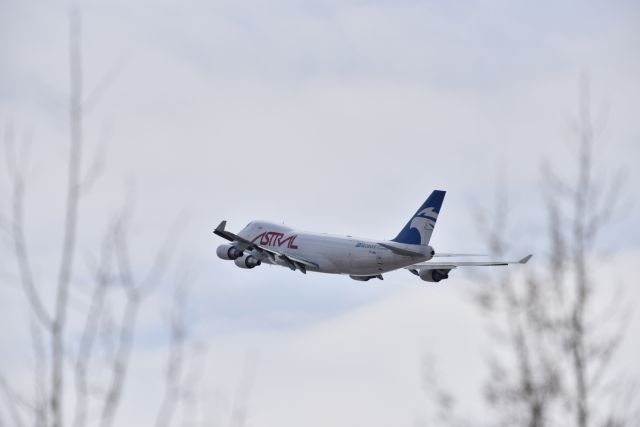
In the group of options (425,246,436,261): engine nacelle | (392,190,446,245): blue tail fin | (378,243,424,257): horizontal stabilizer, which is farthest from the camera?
(392,190,446,245): blue tail fin

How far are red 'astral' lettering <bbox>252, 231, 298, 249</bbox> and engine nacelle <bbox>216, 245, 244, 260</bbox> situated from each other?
4519 mm

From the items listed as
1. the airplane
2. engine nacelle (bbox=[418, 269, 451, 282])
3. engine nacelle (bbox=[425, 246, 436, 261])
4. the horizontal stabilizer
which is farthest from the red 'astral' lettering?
engine nacelle (bbox=[425, 246, 436, 261])

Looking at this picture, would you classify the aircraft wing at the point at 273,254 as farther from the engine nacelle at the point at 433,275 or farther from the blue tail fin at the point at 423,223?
the engine nacelle at the point at 433,275

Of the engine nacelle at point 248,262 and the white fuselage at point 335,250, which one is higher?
the white fuselage at point 335,250

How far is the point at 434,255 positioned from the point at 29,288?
261 feet

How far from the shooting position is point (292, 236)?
109 m

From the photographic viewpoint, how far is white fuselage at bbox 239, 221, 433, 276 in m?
98.8

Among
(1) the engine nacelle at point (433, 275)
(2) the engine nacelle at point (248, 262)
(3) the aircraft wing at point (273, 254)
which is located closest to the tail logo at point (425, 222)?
(1) the engine nacelle at point (433, 275)

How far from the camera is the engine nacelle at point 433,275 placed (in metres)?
106

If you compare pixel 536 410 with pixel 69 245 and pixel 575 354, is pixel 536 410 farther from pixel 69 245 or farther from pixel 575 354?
pixel 69 245

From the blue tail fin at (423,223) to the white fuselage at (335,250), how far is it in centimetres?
115

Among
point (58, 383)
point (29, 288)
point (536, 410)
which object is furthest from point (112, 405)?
point (536, 410)

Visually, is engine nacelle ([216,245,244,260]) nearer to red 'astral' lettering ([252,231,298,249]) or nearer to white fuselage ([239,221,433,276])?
white fuselage ([239,221,433,276])

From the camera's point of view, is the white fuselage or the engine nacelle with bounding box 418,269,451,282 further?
the engine nacelle with bounding box 418,269,451,282
